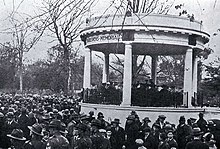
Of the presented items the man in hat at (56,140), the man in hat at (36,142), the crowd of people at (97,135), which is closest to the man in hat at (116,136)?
the crowd of people at (97,135)

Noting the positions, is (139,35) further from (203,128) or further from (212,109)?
(203,128)

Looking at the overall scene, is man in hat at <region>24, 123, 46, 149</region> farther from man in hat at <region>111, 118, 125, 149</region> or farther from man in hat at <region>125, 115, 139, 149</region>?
man in hat at <region>125, 115, 139, 149</region>

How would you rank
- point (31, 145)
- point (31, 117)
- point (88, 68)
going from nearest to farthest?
point (31, 145) → point (31, 117) → point (88, 68)

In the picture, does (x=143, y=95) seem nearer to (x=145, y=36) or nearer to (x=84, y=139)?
(x=145, y=36)

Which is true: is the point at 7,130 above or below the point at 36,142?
below

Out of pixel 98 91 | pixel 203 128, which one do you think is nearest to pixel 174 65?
pixel 98 91

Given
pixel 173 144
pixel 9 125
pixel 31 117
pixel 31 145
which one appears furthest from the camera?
pixel 31 117

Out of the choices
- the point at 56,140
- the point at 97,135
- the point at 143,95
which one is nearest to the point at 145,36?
the point at 143,95

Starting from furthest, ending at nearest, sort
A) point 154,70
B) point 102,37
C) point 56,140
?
point 154,70 < point 102,37 < point 56,140

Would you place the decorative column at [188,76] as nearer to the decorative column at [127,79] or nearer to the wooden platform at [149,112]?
the wooden platform at [149,112]

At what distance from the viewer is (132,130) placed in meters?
12.3

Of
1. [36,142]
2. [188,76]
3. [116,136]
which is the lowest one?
[116,136]

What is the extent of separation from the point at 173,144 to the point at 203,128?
4349 mm

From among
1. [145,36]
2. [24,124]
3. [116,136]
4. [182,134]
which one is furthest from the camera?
[145,36]
